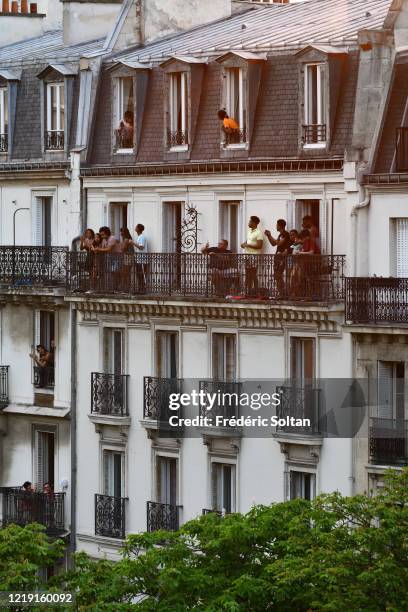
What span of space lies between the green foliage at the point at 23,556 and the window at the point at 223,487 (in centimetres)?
1104

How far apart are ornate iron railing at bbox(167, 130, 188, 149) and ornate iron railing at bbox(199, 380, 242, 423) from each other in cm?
768

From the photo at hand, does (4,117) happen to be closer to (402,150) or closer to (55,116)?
(55,116)

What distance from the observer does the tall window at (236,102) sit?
317 ft

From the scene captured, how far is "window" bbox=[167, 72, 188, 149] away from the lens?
98938 mm

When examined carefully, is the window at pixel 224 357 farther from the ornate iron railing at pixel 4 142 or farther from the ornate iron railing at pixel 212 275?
the ornate iron railing at pixel 4 142

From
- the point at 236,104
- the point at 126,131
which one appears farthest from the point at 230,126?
the point at 126,131

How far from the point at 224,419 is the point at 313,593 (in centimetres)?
1706

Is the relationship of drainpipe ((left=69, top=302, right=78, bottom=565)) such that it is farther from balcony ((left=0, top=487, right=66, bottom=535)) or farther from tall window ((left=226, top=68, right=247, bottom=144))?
tall window ((left=226, top=68, right=247, bottom=144))

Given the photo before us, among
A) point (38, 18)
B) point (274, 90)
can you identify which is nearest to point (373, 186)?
point (274, 90)

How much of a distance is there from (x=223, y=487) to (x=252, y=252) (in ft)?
24.5

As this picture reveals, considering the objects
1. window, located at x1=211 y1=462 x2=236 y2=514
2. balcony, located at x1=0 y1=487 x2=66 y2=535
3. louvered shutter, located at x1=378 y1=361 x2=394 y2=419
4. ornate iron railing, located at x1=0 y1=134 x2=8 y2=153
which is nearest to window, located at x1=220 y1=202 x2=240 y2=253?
window, located at x1=211 y1=462 x2=236 y2=514

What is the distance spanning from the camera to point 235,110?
9712 centimetres

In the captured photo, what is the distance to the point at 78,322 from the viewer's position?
4040 inches

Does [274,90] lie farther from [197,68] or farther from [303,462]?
[303,462]
